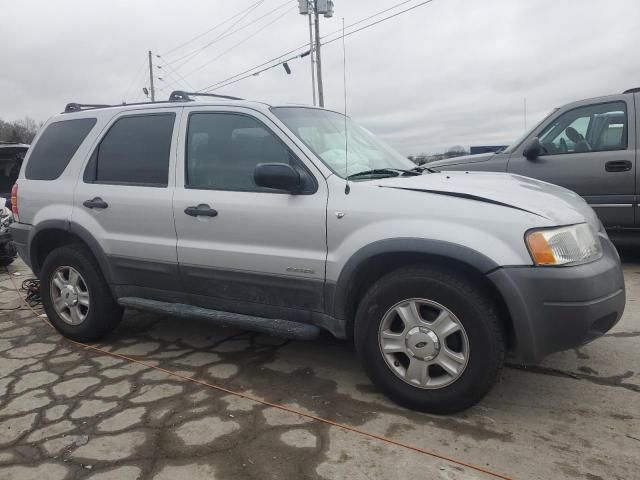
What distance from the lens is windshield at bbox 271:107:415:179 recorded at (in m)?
3.32

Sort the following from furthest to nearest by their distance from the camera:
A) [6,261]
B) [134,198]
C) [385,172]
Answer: [6,261] → [134,198] → [385,172]

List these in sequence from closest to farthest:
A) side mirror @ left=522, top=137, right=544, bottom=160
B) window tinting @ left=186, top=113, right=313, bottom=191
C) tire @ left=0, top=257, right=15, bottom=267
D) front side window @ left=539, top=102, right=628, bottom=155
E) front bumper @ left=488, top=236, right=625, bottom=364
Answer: front bumper @ left=488, top=236, right=625, bottom=364 → window tinting @ left=186, top=113, right=313, bottom=191 → front side window @ left=539, top=102, right=628, bottom=155 → side mirror @ left=522, top=137, right=544, bottom=160 → tire @ left=0, top=257, right=15, bottom=267

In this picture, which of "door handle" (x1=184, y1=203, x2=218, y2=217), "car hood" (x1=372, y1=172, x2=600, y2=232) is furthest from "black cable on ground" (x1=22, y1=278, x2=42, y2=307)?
"car hood" (x1=372, y1=172, x2=600, y2=232)

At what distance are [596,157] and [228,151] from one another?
14.0ft

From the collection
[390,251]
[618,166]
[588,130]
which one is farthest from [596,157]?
[390,251]

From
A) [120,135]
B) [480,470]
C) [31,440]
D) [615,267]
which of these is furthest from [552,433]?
[120,135]

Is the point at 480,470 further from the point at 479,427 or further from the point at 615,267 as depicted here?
the point at 615,267

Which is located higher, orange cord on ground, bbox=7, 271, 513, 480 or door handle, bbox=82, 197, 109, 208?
door handle, bbox=82, 197, 109, 208

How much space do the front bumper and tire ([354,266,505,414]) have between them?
0.43ft

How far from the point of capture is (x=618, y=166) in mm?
5660

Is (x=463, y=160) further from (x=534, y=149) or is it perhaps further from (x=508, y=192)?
(x=508, y=192)

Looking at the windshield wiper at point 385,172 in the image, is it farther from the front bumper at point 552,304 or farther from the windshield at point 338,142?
the front bumper at point 552,304

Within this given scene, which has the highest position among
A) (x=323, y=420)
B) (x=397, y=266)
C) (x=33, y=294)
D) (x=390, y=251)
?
(x=390, y=251)

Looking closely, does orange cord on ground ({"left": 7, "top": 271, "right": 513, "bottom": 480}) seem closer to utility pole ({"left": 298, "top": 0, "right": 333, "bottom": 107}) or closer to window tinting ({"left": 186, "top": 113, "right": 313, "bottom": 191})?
window tinting ({"left": 186, "top": 113, "right": 313, "bottom": 191})
